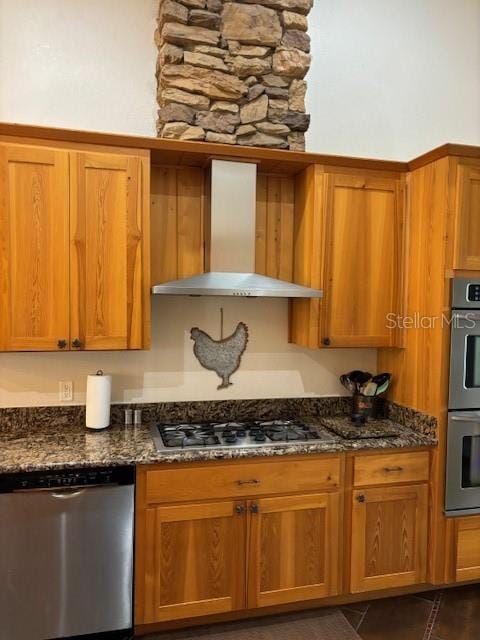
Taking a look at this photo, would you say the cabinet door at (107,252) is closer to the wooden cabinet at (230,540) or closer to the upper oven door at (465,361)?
the wooden cabinet at (230,540)

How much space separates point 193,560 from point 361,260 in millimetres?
1831

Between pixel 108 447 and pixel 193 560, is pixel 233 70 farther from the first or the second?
pixel 193 560

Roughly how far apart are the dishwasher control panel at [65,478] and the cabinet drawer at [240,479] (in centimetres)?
13

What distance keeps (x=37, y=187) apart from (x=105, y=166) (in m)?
0.34

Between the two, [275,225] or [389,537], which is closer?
[389,537]

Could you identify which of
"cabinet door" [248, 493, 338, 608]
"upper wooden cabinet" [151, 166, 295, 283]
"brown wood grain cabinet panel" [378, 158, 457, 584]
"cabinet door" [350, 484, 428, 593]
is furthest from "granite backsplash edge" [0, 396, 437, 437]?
"upper wooden cabinet" [151, 166, 295, 283]

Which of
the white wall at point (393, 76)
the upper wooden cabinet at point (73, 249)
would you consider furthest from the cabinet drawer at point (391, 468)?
the white wall at point (393, 76)

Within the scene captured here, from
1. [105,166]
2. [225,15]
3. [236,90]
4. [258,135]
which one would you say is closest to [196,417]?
[105,166]

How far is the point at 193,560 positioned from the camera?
7.18 ft

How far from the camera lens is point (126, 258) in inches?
92.1

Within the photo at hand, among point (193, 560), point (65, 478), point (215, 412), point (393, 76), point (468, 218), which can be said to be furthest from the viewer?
point (393, 76)

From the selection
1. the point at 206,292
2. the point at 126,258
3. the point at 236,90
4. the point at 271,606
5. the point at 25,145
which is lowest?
the point at 271,606

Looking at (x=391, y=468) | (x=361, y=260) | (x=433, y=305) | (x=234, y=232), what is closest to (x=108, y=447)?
(x=234, y=232)

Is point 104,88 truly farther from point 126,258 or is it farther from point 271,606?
point 271,606
